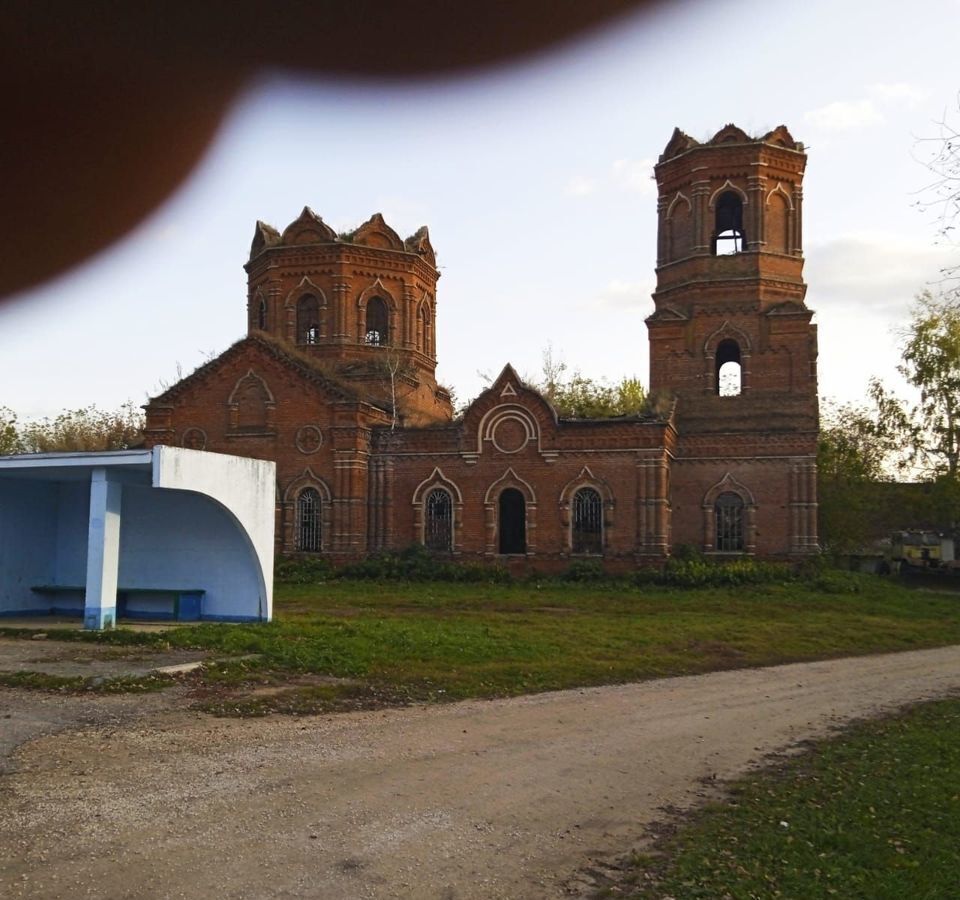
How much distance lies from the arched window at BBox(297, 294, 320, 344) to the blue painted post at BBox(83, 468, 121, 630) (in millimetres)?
18524

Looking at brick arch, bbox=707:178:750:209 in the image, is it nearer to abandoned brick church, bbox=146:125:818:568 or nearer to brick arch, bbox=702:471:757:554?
abandoned brick church, bbox=146:125:818:568

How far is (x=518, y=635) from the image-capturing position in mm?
17859

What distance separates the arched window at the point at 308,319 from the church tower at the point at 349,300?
0.04 metres

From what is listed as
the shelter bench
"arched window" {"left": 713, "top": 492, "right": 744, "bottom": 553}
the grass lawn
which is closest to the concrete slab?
the grass lawn

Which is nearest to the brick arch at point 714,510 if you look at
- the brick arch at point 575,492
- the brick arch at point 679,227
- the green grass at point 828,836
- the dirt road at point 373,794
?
the brick arch at point 575,492

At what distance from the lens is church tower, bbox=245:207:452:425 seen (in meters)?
35.0

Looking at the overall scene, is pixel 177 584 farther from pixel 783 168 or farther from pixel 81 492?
pixel 783 168

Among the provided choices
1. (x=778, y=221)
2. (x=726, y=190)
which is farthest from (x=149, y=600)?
(x=778, y=221)

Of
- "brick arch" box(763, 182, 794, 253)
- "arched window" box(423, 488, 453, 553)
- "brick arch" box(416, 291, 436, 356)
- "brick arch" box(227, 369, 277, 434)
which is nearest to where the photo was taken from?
"arched window" box(423, 488, 453, 553)

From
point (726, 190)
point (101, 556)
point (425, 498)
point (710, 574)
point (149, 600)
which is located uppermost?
point (726, 190)

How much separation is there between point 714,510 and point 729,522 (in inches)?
21.8

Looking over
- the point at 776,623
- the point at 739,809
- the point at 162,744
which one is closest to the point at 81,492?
the point at 162,744

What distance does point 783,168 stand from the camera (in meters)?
31.5

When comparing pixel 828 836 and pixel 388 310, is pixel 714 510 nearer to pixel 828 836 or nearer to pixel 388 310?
pixel 388 310
